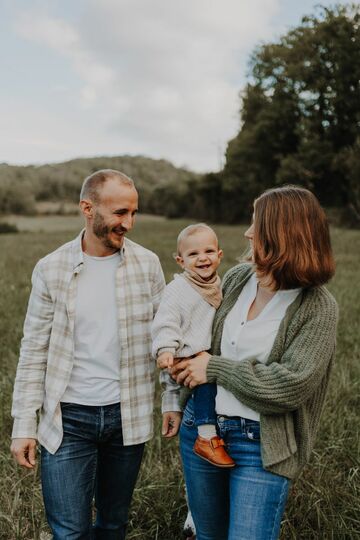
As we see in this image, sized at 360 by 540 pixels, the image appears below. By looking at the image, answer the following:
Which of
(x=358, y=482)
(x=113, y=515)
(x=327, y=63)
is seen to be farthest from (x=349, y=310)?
(x=327, y=63)

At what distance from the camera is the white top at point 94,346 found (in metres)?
2.62

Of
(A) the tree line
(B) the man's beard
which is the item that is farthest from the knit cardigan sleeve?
(A) the tree line

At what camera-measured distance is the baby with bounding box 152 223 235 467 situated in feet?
7.86

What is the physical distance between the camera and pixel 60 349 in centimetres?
261

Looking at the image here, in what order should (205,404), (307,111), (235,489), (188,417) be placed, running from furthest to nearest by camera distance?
(307,111), (188,417), (205,404), (235,489)

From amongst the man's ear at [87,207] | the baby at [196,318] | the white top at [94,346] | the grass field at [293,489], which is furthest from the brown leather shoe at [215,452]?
the grass field at [293,489]

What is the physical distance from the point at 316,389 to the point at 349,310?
21.3 feet

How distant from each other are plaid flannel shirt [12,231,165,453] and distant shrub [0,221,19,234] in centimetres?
4262

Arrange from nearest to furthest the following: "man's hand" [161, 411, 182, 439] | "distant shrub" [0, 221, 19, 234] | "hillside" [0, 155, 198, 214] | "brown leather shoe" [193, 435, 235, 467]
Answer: "brown leather shoe" [193, 435, 235, 467]
"man's hand" [161, 411, 182, 439]
"distant shrub" [0, 221, 19, 234]
"hillside" [0, 155, 198, 214]

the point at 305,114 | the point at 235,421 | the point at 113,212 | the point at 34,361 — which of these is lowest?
the point at 235,421

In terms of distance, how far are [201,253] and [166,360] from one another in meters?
0.52

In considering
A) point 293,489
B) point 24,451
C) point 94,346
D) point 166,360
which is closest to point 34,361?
point 94,346

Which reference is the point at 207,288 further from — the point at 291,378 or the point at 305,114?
the point at 305,114

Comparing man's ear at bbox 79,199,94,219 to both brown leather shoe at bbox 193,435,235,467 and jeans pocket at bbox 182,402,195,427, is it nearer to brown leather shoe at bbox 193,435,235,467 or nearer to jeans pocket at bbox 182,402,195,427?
jeans pocket at bbox 182,402,195,427
